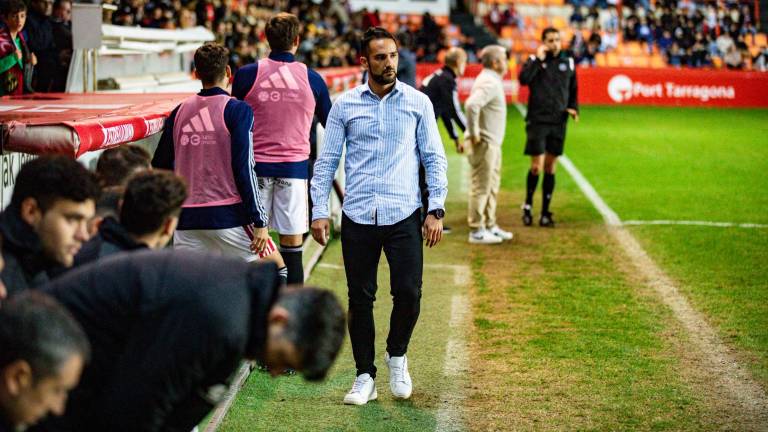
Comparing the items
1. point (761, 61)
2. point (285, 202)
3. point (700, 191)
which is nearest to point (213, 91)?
point (285, 202)

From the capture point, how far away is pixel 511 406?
617 cm

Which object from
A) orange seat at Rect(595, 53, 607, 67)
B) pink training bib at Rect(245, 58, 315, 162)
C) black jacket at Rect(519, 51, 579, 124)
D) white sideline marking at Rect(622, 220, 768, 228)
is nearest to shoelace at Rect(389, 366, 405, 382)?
pink training bib at Rect(245, 58, 315, 162)

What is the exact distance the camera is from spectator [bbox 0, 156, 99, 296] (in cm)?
327

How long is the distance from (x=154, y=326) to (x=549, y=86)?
31.6 feet

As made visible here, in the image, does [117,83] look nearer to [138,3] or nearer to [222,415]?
[138,3]

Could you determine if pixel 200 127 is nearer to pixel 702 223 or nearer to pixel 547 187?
pixel 547 187

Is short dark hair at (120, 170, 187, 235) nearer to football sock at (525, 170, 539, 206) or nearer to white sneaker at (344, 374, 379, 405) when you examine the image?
white sneaker at (344, 374, 379, 405)

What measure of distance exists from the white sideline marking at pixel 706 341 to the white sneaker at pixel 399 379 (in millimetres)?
1902

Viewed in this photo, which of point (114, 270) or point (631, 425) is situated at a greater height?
point (114, 270)

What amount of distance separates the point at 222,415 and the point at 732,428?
2.72 metres

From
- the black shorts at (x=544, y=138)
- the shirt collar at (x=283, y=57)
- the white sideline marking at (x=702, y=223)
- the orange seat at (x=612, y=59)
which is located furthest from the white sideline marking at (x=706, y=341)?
the orange seat at (x=612, y=59)

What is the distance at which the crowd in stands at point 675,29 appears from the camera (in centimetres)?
3578

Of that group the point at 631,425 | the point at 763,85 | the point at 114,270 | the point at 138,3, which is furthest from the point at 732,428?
the point at 763,85

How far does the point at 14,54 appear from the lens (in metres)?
9.05
